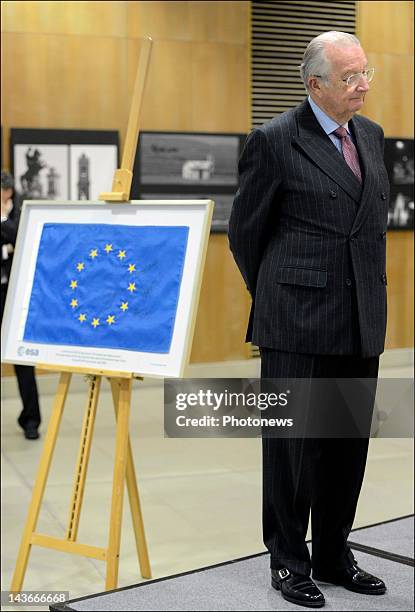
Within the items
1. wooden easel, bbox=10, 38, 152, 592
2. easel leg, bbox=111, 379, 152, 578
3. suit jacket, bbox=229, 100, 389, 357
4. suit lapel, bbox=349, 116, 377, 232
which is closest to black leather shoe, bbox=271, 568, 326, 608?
suit jacket, bbox=229, 100, 389, 357

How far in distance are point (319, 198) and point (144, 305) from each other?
1.57 meters

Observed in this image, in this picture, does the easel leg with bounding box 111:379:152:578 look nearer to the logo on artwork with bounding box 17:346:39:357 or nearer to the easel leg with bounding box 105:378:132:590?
the easel leg with bounding box 105:378:132:590

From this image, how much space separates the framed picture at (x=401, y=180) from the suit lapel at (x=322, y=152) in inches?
313

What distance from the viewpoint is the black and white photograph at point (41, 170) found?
8.27 m

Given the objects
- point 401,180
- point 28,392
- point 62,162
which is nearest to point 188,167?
point 62,162

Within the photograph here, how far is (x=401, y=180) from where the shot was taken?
10039 millimetres

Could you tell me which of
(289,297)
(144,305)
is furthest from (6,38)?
(289,297)

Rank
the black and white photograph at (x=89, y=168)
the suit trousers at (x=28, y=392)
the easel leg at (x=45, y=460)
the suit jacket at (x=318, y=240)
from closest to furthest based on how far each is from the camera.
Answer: the suit jacket at (x=318, y=240) < the easel leg at (x=45, y=460) < the suit trousers at (x=28, y=392) < the black and white photograph at (x=89, y=168)

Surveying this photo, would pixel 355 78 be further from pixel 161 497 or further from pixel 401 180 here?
pixel 401 180

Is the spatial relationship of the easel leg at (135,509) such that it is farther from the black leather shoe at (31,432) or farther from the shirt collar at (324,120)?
the black leather shoe at (31,432)

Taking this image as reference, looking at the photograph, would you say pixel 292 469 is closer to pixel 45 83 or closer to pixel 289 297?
pixel 289 297

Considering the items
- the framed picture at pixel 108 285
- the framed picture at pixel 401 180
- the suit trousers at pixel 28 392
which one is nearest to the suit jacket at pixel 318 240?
the framed picture at pixel 108 285

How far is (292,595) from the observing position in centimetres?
235

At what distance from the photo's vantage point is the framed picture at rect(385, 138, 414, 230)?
995cm
